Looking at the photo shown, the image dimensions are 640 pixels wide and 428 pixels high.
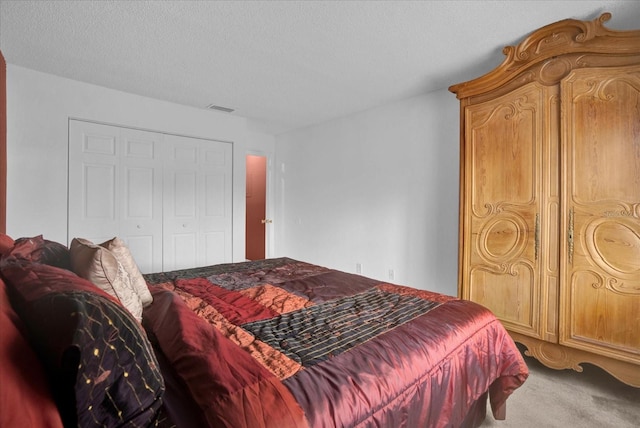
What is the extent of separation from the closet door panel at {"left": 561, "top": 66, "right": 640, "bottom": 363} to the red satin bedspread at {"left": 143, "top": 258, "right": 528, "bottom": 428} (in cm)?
85

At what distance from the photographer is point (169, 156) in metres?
3.86

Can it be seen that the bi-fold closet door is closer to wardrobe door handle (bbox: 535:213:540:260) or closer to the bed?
the bed

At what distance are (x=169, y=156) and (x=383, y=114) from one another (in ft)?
8.98

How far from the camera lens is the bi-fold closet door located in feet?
10.8

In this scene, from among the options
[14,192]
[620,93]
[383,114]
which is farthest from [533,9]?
[14,192]

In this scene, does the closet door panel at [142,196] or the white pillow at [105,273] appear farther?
the closet door panel at [142,196]

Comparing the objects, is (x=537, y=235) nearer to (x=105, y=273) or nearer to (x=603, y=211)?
(x=603, y=211)

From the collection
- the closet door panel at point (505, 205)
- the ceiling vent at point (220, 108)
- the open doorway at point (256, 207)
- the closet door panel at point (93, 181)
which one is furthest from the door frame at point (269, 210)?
the closet door panel at point (505, 205)

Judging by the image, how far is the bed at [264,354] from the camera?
0.62 metres

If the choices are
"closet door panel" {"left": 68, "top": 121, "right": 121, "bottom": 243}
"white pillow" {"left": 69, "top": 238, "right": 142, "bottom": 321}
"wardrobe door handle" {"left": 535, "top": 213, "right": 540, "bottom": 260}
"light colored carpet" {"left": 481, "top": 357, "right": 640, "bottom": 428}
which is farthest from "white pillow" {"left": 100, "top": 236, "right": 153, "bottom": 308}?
"wardrobe door handle" {"left": 535, "top": 213, "right": 540, "bottom": 260}

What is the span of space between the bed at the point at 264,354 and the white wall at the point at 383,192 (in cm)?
168

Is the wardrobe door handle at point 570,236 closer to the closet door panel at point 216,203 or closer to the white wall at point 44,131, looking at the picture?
the closet door panel at point 216,203

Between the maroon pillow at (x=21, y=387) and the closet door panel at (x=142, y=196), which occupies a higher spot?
the closet door panel at (x=142, y=196)

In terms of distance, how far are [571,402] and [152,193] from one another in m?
4.29
